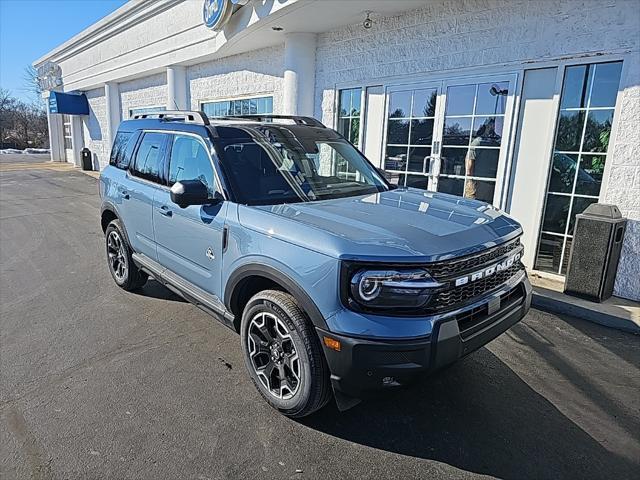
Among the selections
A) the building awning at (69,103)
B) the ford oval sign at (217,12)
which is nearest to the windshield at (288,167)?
the ford oval sign at (217,12)

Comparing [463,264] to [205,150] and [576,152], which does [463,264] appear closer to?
[205,150]

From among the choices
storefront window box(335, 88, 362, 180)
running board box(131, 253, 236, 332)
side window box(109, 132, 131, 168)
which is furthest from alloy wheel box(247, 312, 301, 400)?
storefront window box(335, 88, 362, 180)

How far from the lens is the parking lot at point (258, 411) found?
2494 millimetres

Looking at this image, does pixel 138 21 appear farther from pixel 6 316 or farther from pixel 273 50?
pixel 6 316

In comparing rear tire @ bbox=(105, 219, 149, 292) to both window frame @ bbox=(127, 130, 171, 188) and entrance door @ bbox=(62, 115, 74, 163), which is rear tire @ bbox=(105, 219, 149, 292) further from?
entrance door @ bbox=(62, 115, 74, 163)

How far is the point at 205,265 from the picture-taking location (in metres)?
3.46

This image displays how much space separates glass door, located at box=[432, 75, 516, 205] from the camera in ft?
19.6

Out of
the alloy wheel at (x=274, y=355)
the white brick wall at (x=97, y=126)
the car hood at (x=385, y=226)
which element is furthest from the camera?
the white brick wall at (x=97, y=126)

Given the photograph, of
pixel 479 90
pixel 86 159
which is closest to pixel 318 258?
pixel 479 90

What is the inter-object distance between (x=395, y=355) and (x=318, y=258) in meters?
0.68

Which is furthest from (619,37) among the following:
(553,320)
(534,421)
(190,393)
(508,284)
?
(190,393)

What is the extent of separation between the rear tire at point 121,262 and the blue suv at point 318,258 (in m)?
0.71

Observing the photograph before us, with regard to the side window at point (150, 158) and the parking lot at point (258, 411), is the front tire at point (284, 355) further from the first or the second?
the side window at point (150, 158)

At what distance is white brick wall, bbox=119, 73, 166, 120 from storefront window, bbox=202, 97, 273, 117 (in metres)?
2.33
